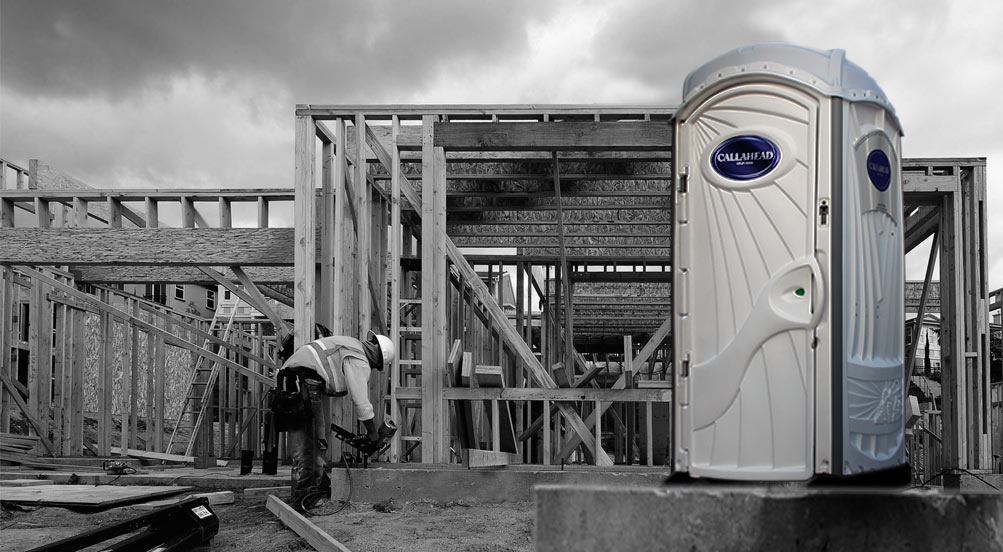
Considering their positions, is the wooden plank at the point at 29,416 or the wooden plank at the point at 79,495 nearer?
the wooden plank at the point at 79,495

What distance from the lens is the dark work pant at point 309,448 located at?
8352mm

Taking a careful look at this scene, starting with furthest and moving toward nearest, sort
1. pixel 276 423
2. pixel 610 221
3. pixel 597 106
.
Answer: pixel 610 221
pixel 597 106
pixel 276 423

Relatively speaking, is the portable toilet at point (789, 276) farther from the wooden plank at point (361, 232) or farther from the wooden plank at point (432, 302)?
the wooden plank at point (361, 232)

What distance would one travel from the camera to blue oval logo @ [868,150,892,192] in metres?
4.31

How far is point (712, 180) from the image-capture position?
4391 mm

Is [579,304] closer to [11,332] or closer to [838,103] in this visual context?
[11,332]

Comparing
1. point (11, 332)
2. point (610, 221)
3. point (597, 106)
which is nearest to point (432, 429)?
point (597, 106)

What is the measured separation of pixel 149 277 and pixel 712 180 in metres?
12.9

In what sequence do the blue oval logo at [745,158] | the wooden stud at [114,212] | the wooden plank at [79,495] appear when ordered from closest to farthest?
the blue oval logo at [745,158], the wooden plank at [79,495], the wooden stud at [114,212]

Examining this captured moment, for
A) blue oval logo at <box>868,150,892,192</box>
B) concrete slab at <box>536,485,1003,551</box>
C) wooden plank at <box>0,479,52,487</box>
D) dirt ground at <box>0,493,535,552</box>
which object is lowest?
wooden plank at <box>0,479,52,487</box>

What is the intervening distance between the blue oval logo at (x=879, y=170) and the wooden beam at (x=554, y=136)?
17.1 feet

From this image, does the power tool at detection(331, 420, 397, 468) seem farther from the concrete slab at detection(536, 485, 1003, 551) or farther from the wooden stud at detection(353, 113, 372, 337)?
the concrete slab at detection(536, 485, 1003, 551)

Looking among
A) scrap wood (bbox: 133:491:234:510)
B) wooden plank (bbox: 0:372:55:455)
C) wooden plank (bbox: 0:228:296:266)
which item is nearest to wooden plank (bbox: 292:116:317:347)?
scrap wood (bbox: 133:491:234:510)

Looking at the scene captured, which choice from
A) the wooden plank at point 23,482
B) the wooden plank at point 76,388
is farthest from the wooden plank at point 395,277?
the wooden plank at point 76,388
